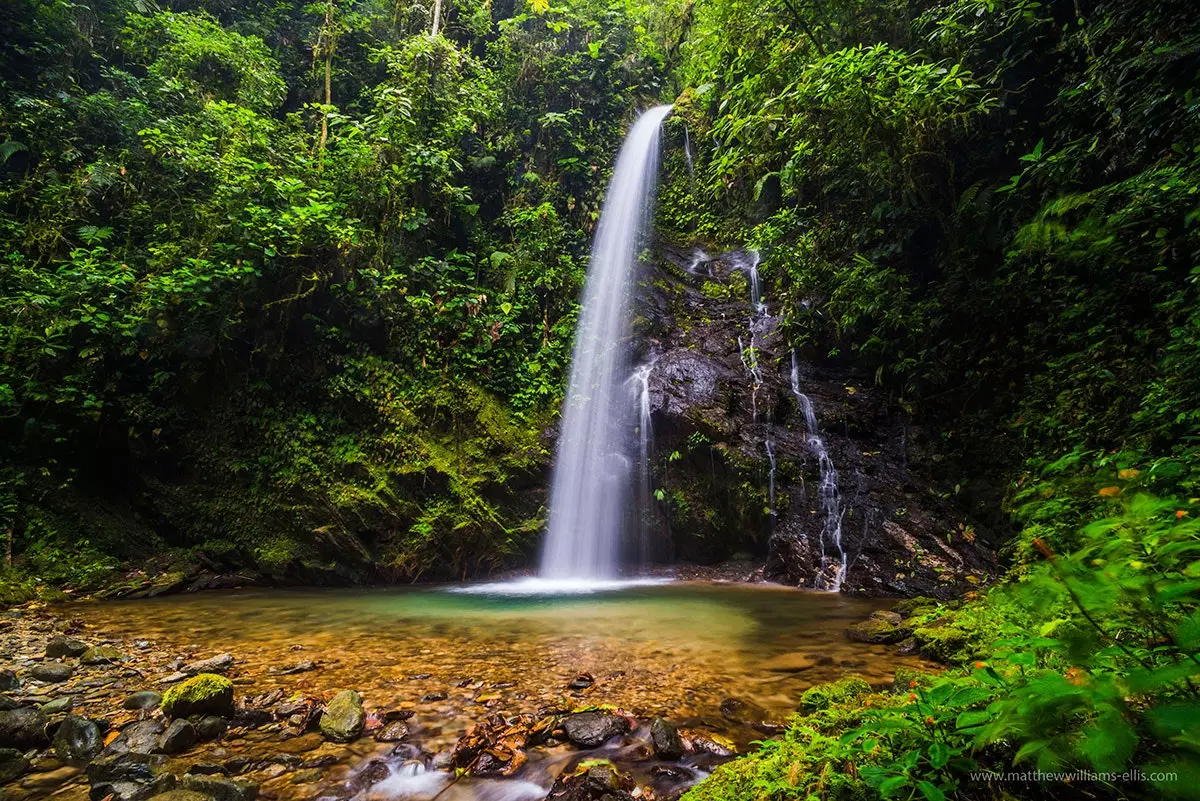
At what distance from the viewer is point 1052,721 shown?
1.22 m

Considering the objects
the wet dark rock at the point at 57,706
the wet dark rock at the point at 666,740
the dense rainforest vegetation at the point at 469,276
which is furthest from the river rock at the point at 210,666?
the dense rainforest vegetation at the point at 469,276

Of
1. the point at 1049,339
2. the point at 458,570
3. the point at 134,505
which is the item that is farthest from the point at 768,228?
the point at 134,505

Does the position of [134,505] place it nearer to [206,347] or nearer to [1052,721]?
[206,347]

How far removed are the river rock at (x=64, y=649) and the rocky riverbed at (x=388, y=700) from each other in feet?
0.04

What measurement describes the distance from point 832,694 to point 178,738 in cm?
394

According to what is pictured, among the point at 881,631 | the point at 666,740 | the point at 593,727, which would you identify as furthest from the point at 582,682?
the point at 881,631

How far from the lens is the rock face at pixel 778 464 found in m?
7.20

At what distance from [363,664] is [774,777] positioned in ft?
11.9

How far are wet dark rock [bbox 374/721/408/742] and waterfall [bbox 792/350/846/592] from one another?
245 inches

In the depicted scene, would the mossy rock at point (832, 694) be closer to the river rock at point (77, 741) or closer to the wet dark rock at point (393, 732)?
the wet dark rock at point (393, 732)

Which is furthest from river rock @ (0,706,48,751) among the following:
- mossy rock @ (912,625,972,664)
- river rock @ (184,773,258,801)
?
mossy rock @ (912,625,972,664)

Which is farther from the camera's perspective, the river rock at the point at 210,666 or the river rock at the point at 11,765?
the river rock at the point at 210,666

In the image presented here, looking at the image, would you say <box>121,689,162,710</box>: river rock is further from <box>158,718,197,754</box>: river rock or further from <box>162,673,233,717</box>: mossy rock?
<box>158,718,197,754</box>: river rock

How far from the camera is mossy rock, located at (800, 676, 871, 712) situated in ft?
10.3
